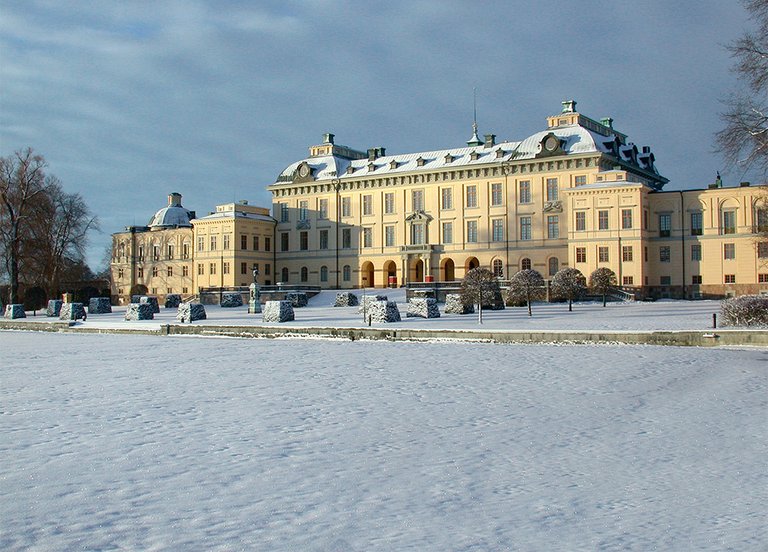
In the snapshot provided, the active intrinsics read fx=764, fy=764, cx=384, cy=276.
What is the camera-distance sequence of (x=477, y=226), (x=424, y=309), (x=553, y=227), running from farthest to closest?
1. (x=477, y=226)
2. (x=553, y=227)
3. (x=424, y=309)

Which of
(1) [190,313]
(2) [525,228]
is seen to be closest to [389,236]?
(2) [525,228]

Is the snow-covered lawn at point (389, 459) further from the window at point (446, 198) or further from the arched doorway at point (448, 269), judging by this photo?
the window at point (446, 198)

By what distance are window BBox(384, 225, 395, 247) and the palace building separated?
12cm

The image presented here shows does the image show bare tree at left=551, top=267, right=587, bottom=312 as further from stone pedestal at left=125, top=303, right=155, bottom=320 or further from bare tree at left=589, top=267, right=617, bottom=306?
stone pedestal at left=125, top=303, right=155, bottom=320

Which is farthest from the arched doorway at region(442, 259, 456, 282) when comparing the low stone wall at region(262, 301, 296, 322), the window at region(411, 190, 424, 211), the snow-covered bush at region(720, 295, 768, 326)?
the snow-covered bush at region(720, 295, 768, 326)

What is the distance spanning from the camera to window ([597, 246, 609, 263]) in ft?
164

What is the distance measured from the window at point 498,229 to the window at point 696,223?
13.8 meters

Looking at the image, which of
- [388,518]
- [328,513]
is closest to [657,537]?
[388,518]

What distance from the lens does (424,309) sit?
32312mm

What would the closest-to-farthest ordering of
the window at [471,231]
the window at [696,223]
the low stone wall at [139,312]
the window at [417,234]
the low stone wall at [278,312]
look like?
the low stone wall at [278,312]
the low stone wall at [139,312]
the window at [696,223]
the window at [471,231]
the window at [417,234]

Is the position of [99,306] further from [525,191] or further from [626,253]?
[626,253]

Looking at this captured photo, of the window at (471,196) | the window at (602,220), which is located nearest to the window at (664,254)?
the window at (602,220)

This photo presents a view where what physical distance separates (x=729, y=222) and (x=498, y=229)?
16366mm

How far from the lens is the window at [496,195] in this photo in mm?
58250
